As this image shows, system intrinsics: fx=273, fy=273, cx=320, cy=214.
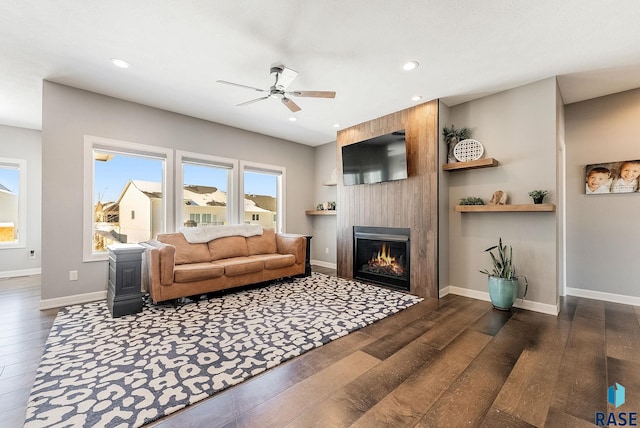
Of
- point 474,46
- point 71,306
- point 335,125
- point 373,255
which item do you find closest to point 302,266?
point 373,255

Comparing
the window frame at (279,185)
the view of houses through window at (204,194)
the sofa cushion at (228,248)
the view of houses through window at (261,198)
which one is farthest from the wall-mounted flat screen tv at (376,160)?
the view of houses through window at (204,194)

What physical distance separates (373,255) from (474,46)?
3133 mm

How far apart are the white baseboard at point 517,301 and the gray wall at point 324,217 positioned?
2.50 metres

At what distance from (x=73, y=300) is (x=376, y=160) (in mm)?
4557

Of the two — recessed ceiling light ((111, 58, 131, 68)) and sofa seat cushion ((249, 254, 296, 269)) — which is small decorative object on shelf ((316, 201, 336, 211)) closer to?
sofa seat cushion ((249, 254, 296, 269))

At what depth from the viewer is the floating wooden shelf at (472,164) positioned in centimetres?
347

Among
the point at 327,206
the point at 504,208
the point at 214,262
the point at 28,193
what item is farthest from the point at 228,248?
the point at 28,193

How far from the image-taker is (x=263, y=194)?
5707 mm

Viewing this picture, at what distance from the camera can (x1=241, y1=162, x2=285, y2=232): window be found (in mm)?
5387

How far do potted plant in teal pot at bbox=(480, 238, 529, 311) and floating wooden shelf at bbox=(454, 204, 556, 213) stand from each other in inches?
15.1

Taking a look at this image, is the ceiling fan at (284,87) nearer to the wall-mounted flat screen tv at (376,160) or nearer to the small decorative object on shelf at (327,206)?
the wall-mounted flat screen tv at (376,160)

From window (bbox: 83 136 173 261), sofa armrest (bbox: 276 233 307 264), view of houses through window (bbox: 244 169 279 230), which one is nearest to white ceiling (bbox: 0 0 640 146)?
window (bbox: 83 136 173 261)

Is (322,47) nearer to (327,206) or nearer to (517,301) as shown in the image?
(327,206)

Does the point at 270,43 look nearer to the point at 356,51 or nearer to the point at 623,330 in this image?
the point at 356,51
